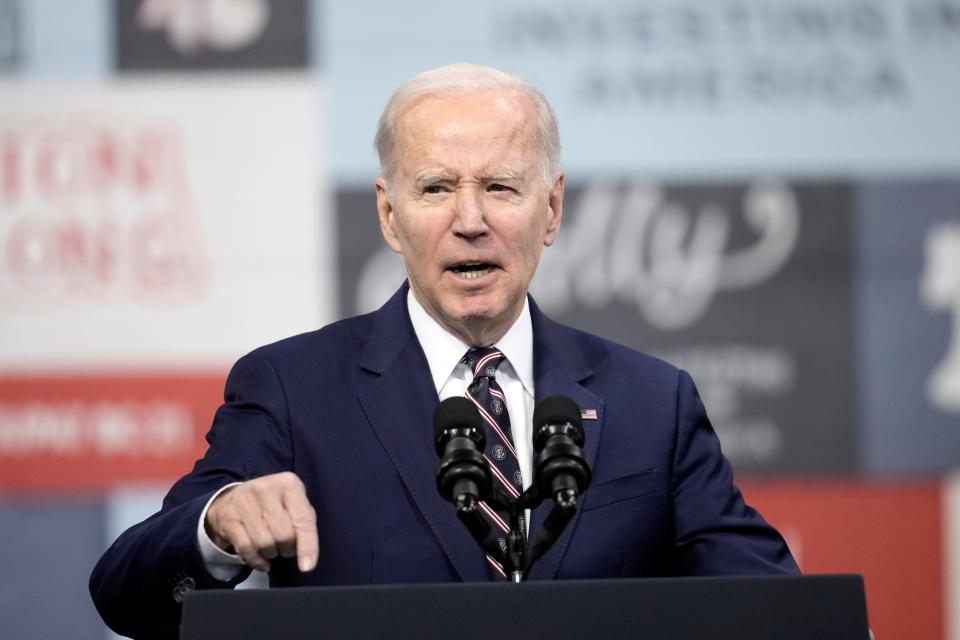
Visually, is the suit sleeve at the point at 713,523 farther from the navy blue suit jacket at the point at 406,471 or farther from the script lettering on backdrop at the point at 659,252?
the script lettering on backdrop at the point at 659,252

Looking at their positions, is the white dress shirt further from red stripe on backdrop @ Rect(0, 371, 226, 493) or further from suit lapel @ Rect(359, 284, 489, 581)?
red stripe on backdrop @ Rect(0, 371, 226, 493)

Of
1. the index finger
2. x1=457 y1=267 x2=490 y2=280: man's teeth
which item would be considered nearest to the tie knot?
x1=457 y1=267 x2=490 y2=280: man's teeth

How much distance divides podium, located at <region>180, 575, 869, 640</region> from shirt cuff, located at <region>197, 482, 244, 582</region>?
20 cm

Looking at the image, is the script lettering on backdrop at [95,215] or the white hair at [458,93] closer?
the white hair at [458,93]

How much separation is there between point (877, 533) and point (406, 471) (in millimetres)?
1800

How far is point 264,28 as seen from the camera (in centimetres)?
314

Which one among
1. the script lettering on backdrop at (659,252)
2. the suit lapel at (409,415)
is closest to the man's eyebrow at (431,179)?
the suit lapel at (409,415)

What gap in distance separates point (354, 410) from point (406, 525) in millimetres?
183

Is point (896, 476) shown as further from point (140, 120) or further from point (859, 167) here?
point (140, 120)

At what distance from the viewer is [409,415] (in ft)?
5.69

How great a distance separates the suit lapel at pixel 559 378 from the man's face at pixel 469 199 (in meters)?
0.10

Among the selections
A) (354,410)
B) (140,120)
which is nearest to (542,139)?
(354,410)

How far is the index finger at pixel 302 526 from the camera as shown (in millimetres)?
1253

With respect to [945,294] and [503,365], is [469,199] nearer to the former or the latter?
[503,365]
